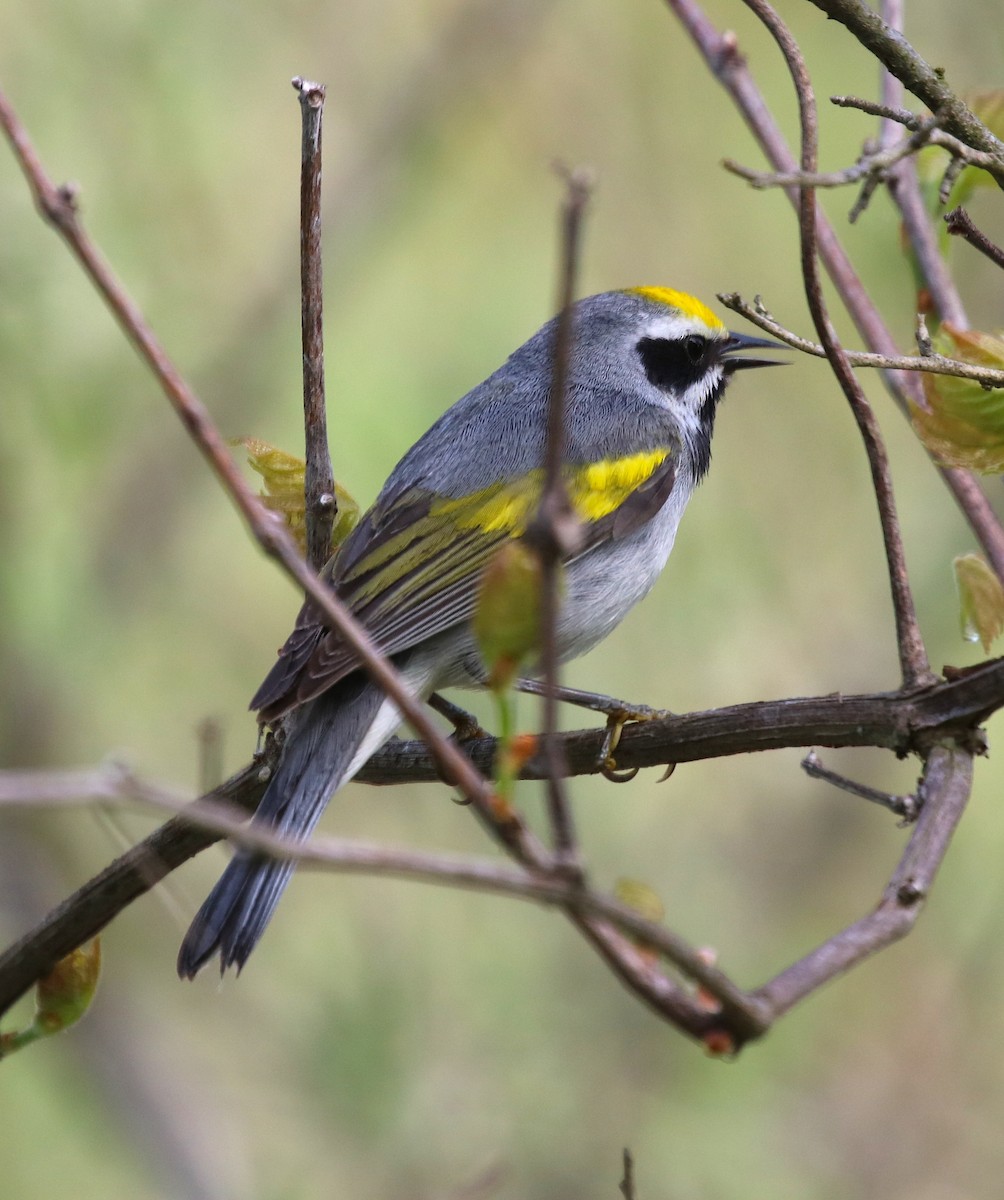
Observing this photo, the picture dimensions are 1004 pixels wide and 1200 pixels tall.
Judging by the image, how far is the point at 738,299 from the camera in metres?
2.01

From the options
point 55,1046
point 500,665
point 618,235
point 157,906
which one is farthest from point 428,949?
point 500,665

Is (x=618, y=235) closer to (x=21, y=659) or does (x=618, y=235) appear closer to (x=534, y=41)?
(x=534, y=41)

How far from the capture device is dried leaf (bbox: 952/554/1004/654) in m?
2.23

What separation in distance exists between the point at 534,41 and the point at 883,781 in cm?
371

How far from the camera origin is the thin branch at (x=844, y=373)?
6.51ft

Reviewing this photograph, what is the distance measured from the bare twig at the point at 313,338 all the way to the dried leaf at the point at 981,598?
3.86 feet

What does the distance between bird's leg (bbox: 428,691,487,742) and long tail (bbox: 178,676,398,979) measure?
617 mm

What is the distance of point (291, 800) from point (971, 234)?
172 cm

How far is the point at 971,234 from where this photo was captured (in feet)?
6.88

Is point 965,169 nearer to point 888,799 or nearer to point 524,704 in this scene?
point 888,799

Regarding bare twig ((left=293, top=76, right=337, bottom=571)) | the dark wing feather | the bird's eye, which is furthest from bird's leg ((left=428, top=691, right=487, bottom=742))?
the bird's eye

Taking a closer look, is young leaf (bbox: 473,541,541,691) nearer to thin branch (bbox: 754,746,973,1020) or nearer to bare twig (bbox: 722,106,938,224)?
thin branch (bbox: 754,746,973,1020)

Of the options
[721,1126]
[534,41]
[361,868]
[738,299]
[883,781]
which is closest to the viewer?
[361,868]

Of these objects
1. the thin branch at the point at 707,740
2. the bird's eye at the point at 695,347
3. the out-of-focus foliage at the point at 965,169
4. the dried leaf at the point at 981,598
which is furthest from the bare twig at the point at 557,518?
the bird's eye at the point at 695,347
